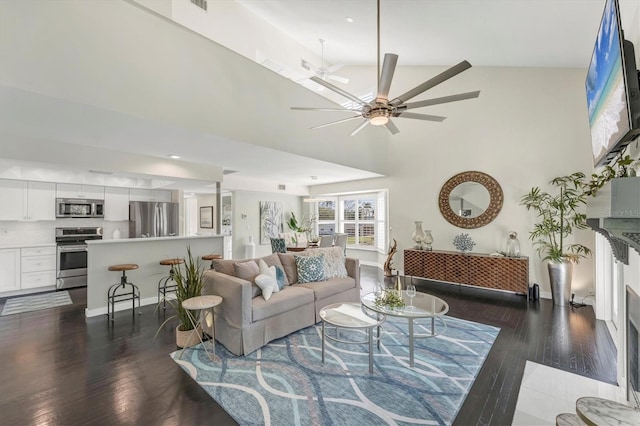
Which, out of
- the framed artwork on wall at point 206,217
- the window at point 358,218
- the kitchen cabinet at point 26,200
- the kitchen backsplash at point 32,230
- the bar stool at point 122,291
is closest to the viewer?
the bar stool at point 122,291

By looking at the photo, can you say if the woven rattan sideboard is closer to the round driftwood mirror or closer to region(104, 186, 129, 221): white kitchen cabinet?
the round driftwood mirror

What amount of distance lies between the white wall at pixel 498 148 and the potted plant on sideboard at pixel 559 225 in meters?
0.17

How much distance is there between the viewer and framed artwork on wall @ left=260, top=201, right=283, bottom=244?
26.9 feet

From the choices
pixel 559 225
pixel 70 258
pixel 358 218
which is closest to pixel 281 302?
pixel 559 225

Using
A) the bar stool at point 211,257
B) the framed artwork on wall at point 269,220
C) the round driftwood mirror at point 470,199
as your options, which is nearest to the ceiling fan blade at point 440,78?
the round driftwood mirror at point 470,199

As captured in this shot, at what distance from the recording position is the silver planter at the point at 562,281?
169 inches

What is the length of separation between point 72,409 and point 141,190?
18.3 feet

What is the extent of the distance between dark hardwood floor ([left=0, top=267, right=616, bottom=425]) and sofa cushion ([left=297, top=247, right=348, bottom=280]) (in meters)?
1.85

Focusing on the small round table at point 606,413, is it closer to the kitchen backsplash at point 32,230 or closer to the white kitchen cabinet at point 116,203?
the white kitchen cabinet at point 116,203

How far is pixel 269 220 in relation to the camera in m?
8.38

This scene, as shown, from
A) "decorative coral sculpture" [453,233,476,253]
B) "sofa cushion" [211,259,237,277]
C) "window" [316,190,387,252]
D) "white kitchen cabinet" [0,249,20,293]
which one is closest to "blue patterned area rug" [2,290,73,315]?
A: "white kitchen cabinet" [0,249,20,293]

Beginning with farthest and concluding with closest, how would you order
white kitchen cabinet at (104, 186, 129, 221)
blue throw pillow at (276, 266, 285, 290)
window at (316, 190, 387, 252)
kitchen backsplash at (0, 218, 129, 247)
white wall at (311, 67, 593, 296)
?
1. window at (316, 190, 387, 252)
2. white kitchen cabinet at (104, 186, 129, 221)
3. kitchen backsplash at (0, 218, 129, 247)
4. white wall at (311, 67, 593, 296)
5. blue throw pillow at (276, 266, 285, 290)

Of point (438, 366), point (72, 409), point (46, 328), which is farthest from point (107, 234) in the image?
point (438, 366)

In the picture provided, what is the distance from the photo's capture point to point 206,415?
2016 millimetres
